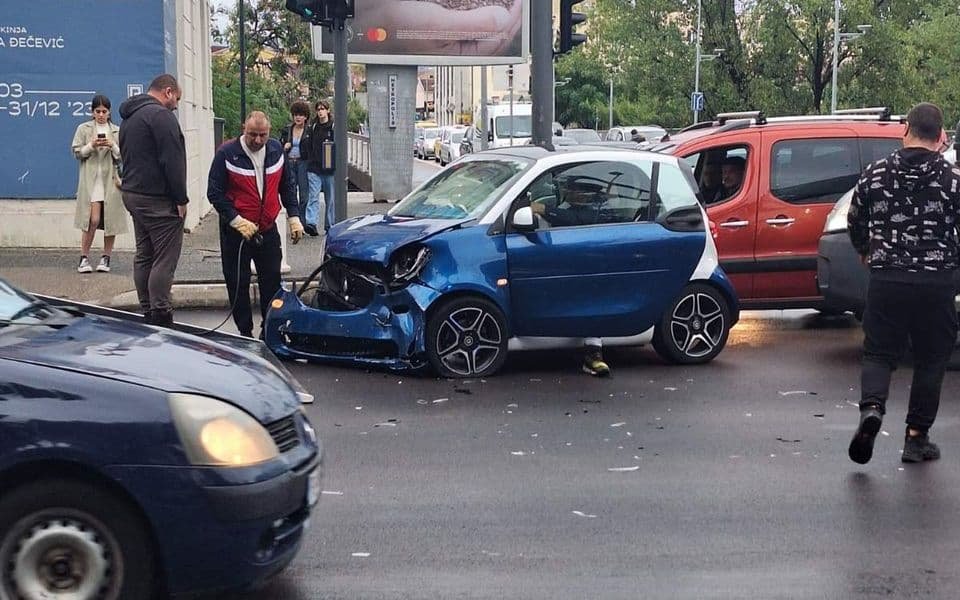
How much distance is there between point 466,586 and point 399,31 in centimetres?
1954

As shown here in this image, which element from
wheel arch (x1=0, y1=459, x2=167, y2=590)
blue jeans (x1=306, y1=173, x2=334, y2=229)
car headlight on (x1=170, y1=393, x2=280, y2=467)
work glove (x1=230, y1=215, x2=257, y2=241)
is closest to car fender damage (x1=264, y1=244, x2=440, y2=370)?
work glove (x1=230, y1=215, x2=257, y2=241)

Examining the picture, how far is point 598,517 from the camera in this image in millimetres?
5914

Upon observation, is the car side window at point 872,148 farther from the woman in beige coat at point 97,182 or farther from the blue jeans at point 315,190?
the blue jeans at point 315,190

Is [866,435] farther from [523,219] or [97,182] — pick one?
[97,182]

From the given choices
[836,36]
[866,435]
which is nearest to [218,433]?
[866,435]

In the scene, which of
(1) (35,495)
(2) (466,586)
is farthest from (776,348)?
(1) (35,495)

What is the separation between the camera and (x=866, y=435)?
21.7 ft

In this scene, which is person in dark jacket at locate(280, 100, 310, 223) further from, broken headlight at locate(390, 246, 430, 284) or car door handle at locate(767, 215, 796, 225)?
broken headlight at locate(390, 246, 430, 284)

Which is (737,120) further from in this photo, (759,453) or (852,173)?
(759,453)

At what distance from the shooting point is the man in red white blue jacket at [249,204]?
391 inches

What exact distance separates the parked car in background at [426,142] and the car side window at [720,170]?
5117cm

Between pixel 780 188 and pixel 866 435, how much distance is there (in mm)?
4853

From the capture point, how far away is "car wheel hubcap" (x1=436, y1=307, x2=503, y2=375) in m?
9.05

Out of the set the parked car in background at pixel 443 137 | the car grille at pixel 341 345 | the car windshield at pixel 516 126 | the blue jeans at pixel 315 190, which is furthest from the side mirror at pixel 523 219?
the parked car in background at pixel 443 137
